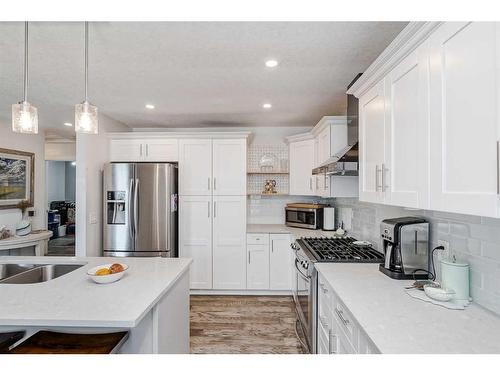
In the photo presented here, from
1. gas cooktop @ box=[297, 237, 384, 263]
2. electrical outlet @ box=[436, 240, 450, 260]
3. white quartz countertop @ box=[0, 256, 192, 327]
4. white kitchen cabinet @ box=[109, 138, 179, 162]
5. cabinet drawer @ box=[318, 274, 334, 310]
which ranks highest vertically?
white kitchen cabinet @ box=[109, 138, 179, 162]

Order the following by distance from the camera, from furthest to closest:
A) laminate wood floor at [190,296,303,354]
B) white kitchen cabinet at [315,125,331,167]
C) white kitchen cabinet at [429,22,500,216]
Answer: white kitchen cabinet at [315,125,331,167]
laminate wood floor at [190,296,303,354]
white kitchen cabinet at [429,22,500,216]

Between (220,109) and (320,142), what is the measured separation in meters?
1.31

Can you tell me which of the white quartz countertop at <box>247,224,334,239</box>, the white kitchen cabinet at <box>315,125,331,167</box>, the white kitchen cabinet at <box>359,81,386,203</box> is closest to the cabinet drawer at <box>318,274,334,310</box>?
the white kitchen cabinet at <box>359,81,386,203</box>

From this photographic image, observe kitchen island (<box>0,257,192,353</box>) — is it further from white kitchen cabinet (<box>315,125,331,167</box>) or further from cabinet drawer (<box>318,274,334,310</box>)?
white kitchen cabinet (<box>315,125,331,167</box>)

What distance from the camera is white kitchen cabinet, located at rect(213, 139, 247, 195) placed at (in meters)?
3.68

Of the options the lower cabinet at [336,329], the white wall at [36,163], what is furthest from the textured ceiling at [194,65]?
the lower cabinet at [336,329]

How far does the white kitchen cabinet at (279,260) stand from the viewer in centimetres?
364

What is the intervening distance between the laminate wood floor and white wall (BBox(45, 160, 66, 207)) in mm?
6578

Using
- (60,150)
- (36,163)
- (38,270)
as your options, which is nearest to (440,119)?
(38,270)

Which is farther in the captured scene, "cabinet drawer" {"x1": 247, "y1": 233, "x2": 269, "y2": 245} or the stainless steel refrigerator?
"cabinet drawer" {"x1": 247, "y1": 233, "x2": 269, "y2": 245}

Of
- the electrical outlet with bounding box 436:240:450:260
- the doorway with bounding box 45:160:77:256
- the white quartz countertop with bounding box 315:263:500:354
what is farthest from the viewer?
the doorway with bounding box 45:160:77:256

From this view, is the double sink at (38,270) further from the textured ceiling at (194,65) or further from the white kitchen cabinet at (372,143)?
the white kitchen cabinet at (372,143)

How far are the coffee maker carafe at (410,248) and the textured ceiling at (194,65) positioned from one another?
1227mm
